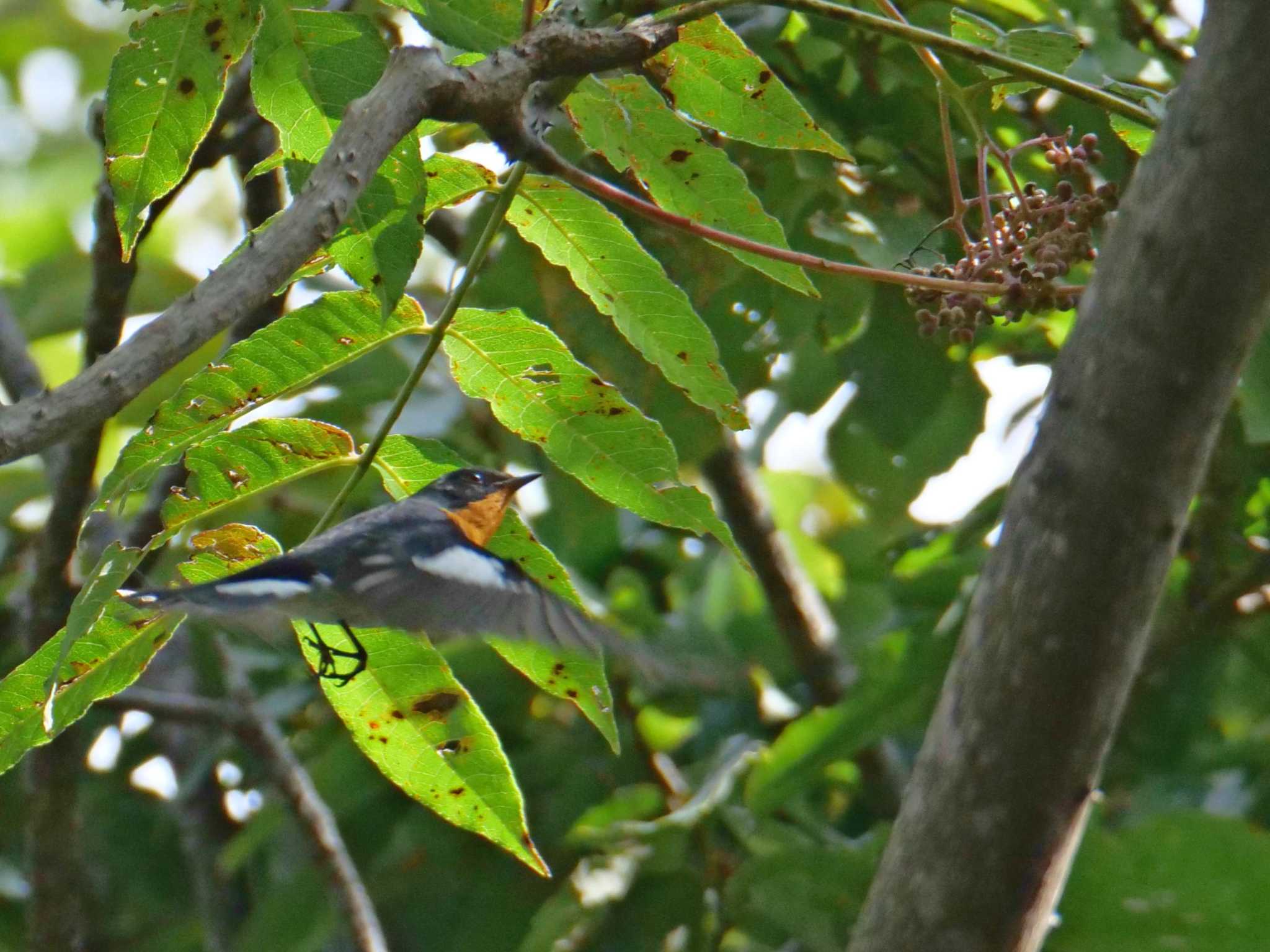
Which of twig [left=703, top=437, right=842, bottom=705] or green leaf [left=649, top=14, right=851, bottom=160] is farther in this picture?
twig [left=703, top=437, right=842, bottom=705]

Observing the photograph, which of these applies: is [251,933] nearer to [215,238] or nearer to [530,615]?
[530,615]

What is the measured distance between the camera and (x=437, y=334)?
1.99 meters

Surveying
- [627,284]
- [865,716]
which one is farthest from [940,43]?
[865,716]

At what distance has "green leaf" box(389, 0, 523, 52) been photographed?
1.80m

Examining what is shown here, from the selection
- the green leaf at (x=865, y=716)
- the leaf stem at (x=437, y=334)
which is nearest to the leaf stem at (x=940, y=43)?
the leaf stem at (x=437, y=334)

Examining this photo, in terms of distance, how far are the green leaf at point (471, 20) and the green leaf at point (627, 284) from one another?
0.82 feet

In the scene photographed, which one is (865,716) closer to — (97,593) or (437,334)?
(437,334)

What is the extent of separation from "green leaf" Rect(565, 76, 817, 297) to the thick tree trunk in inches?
27.6

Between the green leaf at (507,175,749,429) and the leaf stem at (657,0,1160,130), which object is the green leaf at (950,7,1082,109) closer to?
the leaf stem at (657,0,1160,130)

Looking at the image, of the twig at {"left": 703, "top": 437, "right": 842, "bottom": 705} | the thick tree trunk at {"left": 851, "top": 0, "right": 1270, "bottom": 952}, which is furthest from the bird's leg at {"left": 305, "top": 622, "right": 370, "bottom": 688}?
the twig at {"left": 703, "top": 437, "right": 842, "bottom": 705}

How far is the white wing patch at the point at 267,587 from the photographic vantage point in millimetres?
1868

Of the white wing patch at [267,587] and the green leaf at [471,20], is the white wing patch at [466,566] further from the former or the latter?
the green leaf at [471,20]

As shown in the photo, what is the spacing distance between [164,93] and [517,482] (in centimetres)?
91

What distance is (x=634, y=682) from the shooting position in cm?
377
